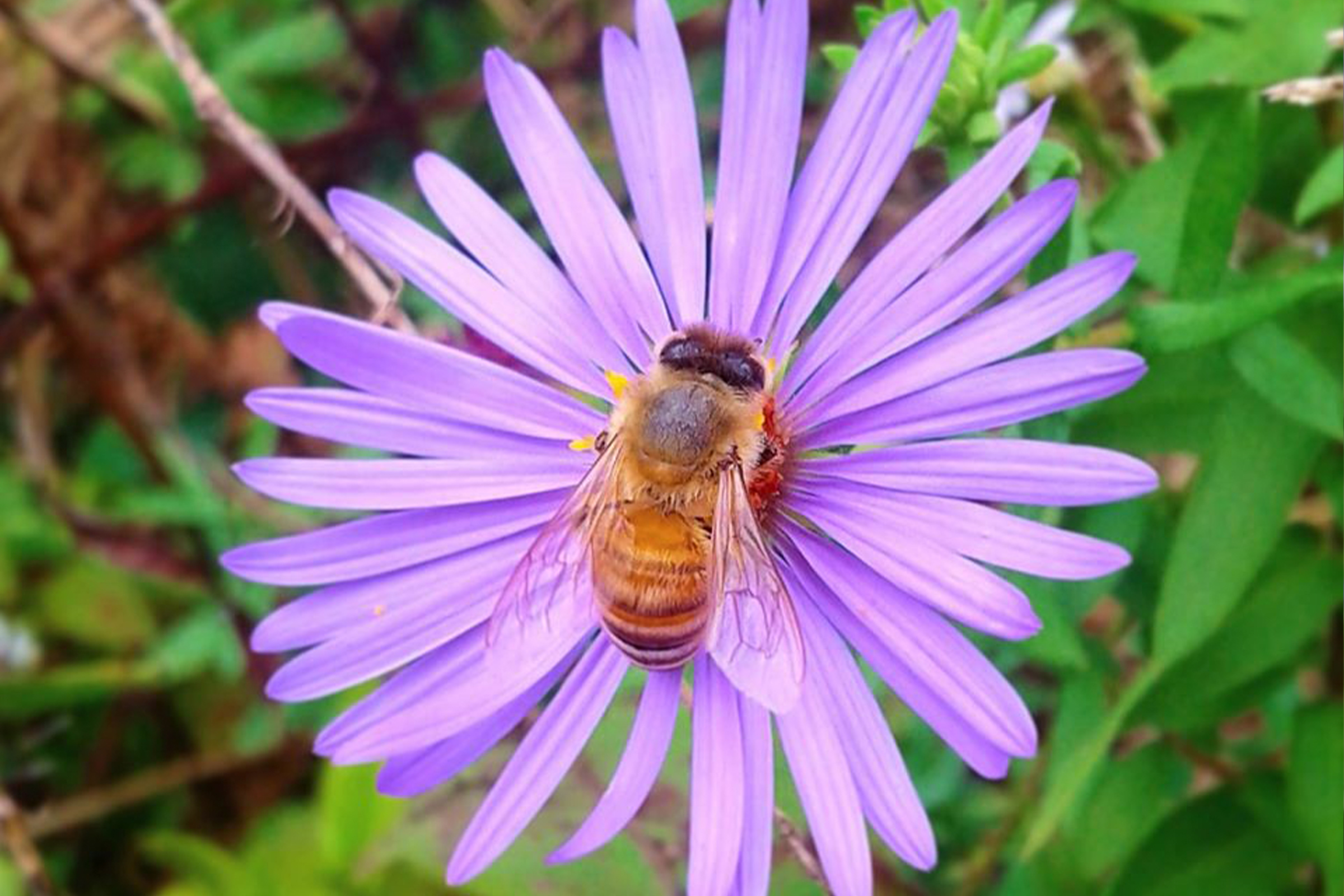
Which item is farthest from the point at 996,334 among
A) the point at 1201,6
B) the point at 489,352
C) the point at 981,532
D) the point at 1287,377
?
the point at 1201,6

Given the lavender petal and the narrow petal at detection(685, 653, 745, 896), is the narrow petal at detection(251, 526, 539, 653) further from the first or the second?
the narrow petal at detection(685, 653, 745, 896)

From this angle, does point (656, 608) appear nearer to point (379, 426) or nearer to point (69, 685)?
point (379, 426)

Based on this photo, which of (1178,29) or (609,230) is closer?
(609,230)

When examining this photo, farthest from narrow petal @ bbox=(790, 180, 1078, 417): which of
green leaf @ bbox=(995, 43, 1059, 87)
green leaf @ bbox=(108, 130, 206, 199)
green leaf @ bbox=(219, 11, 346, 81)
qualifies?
green leaf @ bbox=(108, 130, 206, 199)

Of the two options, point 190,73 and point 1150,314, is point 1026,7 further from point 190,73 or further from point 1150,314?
point 190,73

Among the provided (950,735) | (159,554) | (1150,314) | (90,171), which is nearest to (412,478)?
(950,735)

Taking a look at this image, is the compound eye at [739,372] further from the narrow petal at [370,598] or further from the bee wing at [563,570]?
the narrow petal at [370,598]
